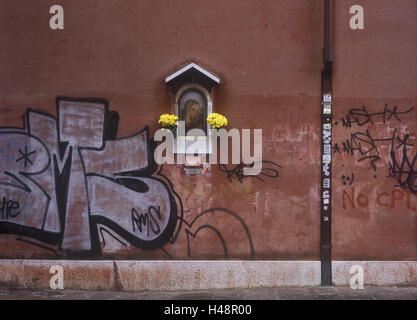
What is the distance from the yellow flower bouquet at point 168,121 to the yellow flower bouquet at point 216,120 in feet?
1.87

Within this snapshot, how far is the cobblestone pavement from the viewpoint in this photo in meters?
7.19

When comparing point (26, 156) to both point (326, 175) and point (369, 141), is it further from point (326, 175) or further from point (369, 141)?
point (369, 141)

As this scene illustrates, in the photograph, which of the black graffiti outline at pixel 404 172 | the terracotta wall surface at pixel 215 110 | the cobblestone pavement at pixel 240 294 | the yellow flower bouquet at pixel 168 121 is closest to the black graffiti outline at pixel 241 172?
the terracotta wall surface at pixel 215 110

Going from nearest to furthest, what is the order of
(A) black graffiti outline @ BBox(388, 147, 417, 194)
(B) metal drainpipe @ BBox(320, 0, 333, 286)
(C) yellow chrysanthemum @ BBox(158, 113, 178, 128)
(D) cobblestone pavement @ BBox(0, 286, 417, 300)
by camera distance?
(D) cobblestone pavement @ BBox(0, 286, 417, 300)
(C) yellow chrysanthemum @ BBox(158, 113, 178, 128)
(B) metal drainpipe @ BBox(320, 0, 333, 286)
(A) black graffiti outline @ BBox(388, 147, 417, 194)

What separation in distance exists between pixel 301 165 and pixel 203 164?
1686 mm

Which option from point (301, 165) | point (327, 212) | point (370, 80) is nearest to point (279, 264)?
point (327, 212)

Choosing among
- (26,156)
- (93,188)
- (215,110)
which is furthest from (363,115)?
(26,156)

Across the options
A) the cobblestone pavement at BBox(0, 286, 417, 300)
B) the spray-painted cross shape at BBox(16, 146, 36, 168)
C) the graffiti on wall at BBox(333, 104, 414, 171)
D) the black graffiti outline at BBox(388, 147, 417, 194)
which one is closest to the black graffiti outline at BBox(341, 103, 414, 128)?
the graffiti on wall at BBox(333, 104, 414, 171)

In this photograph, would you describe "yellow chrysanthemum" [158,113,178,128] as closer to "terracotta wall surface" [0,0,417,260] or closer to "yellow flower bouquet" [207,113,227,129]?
"terracotta wall surface" [0,0,417,260]

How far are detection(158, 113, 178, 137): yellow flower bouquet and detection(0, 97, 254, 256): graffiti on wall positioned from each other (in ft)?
1.17

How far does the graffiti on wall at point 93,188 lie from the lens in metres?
7.67

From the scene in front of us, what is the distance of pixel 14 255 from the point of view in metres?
7.73

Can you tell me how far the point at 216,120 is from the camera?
7.46 m

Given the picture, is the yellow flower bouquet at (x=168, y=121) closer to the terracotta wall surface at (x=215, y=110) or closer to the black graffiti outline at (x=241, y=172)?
the terracotta wall surface at (x=215, y=110)
